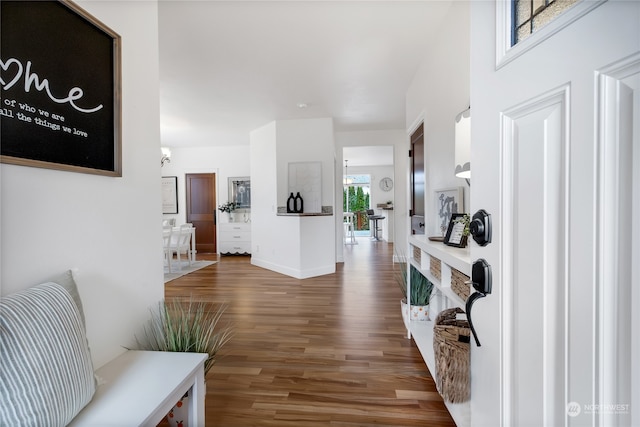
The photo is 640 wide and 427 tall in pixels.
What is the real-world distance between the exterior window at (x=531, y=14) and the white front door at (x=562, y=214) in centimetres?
2

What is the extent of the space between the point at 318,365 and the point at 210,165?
21.0ft

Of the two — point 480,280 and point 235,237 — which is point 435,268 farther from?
point 235,237

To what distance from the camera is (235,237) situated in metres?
6.96

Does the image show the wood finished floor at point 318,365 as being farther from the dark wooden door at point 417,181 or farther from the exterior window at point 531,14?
the exterior window at point 531,14

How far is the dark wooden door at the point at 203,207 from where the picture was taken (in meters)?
7.41

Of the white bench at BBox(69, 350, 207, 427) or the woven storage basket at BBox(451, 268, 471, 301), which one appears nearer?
the white bench at BBox(69, 350, 207, 427)

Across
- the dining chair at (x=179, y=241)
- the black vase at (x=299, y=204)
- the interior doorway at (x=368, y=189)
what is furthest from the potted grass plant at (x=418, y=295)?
the interior doorway at (x=368, y=189)

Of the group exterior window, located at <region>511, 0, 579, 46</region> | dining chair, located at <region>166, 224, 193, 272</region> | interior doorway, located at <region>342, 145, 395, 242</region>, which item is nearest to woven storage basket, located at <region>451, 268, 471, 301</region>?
exterior window, located at <region>511, 0, 579, 46</region>

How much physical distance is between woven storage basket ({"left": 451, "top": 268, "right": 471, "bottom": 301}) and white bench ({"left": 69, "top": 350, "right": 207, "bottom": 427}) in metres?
1.20

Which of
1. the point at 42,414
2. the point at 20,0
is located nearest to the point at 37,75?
the point at 20,0

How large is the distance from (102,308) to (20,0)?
45.1 inches

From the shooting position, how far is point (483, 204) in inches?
29.4

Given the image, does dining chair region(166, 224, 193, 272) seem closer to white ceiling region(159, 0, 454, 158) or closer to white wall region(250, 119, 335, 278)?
white wall region(250, 119, 335, 278)

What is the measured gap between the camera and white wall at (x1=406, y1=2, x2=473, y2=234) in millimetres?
1965
